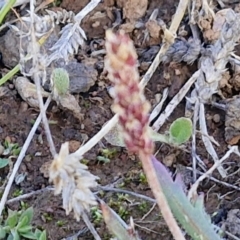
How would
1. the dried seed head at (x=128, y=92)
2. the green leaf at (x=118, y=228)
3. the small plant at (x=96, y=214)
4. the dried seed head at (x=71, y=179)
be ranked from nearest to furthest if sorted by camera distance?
the dried seed head at (x=128, y=92), the dried seed head at (x=71, y=179), the green leaf at (x=118, y=228), the small plant at (x=96, y=214)

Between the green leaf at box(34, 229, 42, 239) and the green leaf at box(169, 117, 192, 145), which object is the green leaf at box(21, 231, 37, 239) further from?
the green leaf at box(169, 117, 192, 145)

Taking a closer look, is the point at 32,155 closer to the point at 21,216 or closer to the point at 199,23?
the point at 21,216

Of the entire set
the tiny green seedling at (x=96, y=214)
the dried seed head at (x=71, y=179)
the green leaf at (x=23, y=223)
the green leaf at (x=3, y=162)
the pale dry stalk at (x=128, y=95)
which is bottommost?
the tiny green seedling at (x=96, y=214)

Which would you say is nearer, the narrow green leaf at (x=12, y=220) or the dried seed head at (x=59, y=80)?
the narrow green leaf at (x=12, y=220)

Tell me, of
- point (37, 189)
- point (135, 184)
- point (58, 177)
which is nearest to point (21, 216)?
point (37, 189)

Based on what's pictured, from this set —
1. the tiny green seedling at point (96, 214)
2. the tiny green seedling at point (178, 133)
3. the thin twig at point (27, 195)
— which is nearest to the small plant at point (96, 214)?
the tiny green seedling at point (96, 214)

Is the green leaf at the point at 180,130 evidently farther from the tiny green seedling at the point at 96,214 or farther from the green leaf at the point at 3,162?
the green leaf at the point at 3,162

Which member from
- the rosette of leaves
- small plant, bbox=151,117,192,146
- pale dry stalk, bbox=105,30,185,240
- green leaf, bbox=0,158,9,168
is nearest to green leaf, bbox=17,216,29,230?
the rosette of leaves
